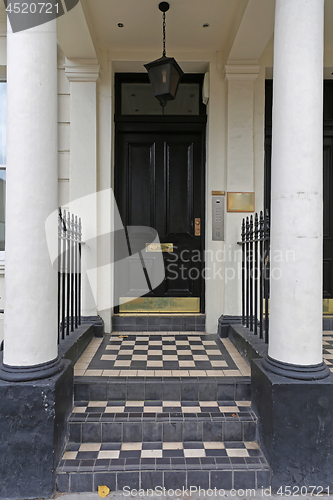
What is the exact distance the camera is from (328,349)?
3342 mm

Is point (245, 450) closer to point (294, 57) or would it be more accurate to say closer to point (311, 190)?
point (311, 190)

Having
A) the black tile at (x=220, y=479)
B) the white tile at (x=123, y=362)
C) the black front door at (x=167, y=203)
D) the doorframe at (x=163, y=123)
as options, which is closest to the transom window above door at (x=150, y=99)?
the doorframe at (x=163, y=123)

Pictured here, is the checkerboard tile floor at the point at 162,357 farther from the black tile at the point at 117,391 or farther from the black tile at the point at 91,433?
the black tile at the point at 91,433

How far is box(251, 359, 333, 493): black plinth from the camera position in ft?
6.56

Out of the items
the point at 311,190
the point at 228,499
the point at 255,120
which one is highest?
the point at 255,120

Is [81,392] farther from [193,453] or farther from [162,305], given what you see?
[162,305]

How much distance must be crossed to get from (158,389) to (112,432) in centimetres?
47

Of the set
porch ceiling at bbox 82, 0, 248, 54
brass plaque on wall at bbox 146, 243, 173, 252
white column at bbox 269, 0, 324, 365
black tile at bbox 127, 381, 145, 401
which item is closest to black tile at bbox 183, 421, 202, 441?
black tile at bbox 127, 381, 145, 401

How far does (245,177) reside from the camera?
3.83 m

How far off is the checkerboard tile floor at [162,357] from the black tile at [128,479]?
2.49 feet

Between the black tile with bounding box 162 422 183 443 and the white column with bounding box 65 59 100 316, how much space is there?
184cm

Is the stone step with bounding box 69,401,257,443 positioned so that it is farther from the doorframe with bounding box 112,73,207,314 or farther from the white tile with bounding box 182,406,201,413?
the doorframe with bounding box 112,73,207,314

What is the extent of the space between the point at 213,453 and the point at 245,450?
9.0 inches

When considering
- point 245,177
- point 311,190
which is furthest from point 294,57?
point 245,177
